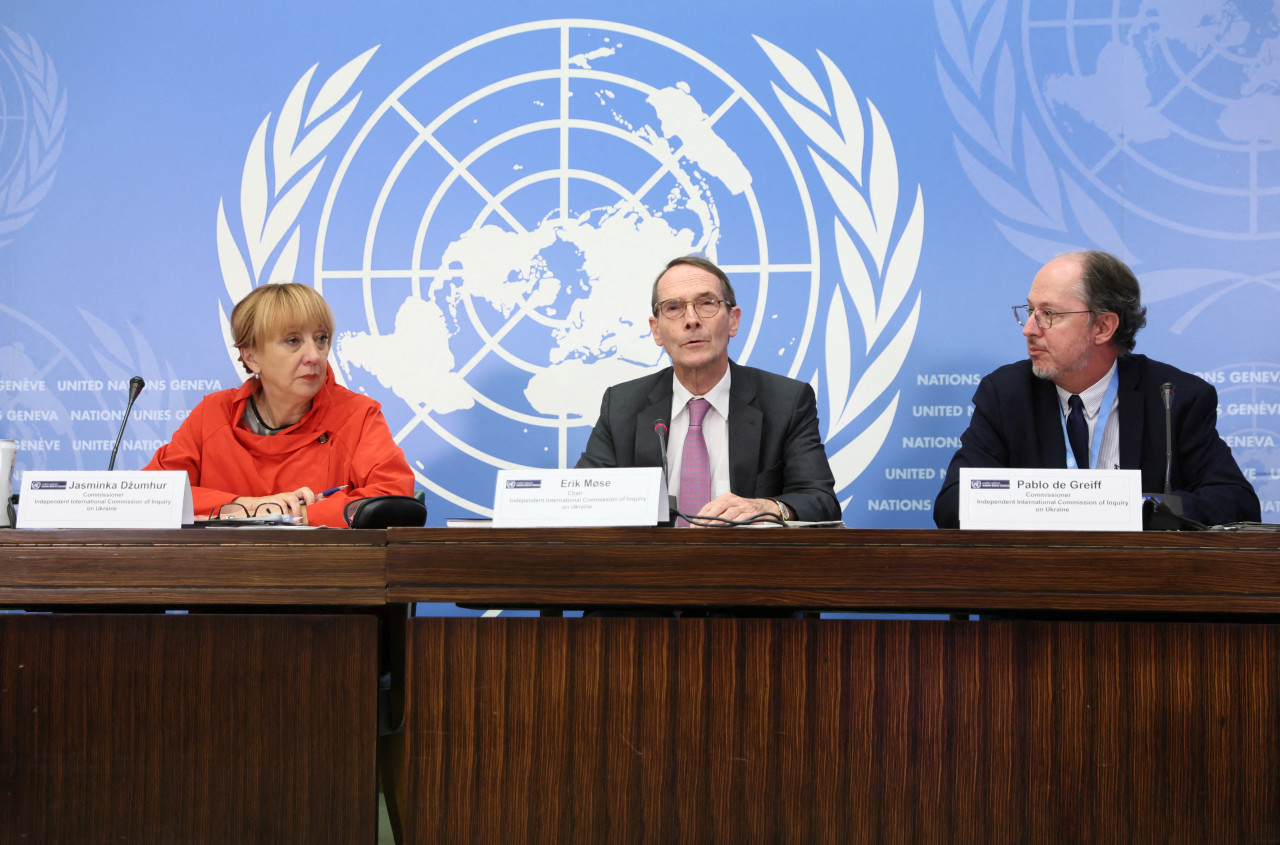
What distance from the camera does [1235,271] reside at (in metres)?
2.83

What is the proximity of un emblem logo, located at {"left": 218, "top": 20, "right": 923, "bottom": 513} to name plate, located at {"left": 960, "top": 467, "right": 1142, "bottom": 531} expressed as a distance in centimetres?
151

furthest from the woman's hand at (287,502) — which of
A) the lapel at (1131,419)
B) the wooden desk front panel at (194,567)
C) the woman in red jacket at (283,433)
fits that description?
the lapel at (1131,419)

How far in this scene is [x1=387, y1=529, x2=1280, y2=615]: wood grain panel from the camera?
4.19 ft

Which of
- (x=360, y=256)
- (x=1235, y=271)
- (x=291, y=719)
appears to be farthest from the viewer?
(x=360, y=256)

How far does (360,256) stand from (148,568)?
74.3 inches

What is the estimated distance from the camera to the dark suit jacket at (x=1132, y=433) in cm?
217

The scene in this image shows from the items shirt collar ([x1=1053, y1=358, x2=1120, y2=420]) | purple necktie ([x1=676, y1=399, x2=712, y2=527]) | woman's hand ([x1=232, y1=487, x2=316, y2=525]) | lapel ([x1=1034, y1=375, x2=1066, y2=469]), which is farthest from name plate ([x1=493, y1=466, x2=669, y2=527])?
shirt collar ([x1=1053, y1=358, x2=1120, y2=420])

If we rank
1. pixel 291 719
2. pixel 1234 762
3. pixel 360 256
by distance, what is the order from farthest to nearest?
pixel 360 256, pixel 291 719, pixel 1234 762

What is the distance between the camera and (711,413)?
2.49 meters

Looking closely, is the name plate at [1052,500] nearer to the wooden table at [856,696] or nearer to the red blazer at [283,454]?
the wooden table at [856,696]

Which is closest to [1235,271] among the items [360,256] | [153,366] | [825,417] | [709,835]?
[825,417]

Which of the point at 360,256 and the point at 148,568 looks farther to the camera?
the point at 360,256

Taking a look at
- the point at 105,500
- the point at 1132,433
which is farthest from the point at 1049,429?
the point at 105,500

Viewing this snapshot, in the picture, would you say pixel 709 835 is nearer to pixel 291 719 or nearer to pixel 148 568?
pixel 291 719
